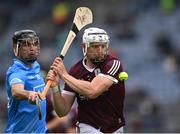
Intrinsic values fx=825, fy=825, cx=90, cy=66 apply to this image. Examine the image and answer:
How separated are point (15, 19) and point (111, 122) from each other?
16.1 meters

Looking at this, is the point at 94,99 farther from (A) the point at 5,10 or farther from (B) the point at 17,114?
(A) the point at 5,10

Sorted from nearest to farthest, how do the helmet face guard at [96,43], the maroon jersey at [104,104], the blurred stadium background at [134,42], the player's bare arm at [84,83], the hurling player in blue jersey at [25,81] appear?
the player's bare arm at [84,83], the helmet face guard at [96,43], the maroon jersey at [104,104], the hurling player in blue jersey at [25,81], the blurred stadium background at [134,42]

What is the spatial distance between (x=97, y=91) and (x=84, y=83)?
163mm

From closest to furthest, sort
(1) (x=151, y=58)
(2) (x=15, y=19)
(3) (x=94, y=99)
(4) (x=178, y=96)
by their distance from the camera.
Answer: (3) (x=94, y=99)
(4) (x=178, y=96)
(1) (x=151, y=58)
(2) (x=15, y=19)

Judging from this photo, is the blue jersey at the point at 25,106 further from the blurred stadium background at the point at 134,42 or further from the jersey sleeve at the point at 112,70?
the blurred stadium background at the point at 134,42

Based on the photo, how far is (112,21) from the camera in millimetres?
23172

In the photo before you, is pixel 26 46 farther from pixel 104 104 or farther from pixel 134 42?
pixel 134 42

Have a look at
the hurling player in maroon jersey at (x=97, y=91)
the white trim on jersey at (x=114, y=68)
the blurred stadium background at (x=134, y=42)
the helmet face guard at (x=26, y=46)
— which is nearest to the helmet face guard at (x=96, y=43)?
the hurling player in maroon jersey at (x=97, y=91)

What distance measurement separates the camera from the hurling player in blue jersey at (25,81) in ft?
30.2

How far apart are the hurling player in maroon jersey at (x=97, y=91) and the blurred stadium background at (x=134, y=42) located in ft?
26.6

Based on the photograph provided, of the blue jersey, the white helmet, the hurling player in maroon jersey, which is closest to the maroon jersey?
the hurling player in maroon jersey

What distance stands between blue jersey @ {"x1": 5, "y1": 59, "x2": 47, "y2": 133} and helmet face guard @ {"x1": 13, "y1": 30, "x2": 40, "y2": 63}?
0.32 ft

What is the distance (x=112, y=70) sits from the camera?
896cm

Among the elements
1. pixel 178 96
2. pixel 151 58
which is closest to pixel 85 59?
pixel 178 96
